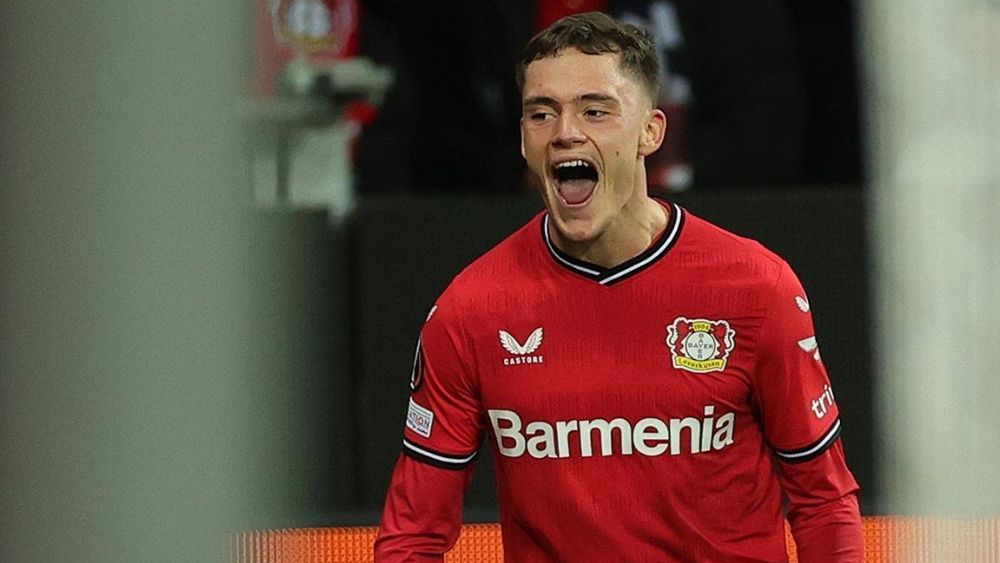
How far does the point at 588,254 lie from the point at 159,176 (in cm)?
199

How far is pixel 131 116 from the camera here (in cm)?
79

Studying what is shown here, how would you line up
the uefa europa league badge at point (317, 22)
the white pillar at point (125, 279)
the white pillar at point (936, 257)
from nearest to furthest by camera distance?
the white pillar at point (125, 279) < the white pillar at point (936, 257) < the uefa europa league badge at point (317, 22)

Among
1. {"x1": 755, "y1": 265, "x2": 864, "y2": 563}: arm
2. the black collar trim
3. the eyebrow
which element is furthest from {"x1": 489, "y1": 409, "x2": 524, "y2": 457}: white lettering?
the eyebrow

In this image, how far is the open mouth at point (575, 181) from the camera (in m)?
2.69

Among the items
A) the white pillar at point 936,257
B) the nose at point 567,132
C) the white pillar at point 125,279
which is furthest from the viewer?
the nose at point 567,132

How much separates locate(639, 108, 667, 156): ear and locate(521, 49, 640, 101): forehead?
0.07 metres

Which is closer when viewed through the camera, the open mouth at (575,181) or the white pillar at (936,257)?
the white pillar at (936,257)

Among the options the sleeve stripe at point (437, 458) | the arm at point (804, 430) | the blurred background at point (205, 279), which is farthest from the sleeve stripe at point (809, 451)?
the blurred background at point (205, 279)

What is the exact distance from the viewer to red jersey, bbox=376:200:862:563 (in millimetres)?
2711

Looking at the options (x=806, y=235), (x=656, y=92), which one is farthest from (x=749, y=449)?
(x=806, y=235)

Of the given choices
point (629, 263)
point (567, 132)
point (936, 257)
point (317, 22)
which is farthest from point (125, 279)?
point (317, 22)

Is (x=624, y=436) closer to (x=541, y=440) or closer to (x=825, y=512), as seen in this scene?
(x=541, y=440)

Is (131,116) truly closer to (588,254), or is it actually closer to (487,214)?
(588,254)

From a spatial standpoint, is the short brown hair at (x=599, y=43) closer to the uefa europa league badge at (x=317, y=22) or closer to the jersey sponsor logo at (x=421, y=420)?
the jersey sponsor logo at (x=421, y=420)
